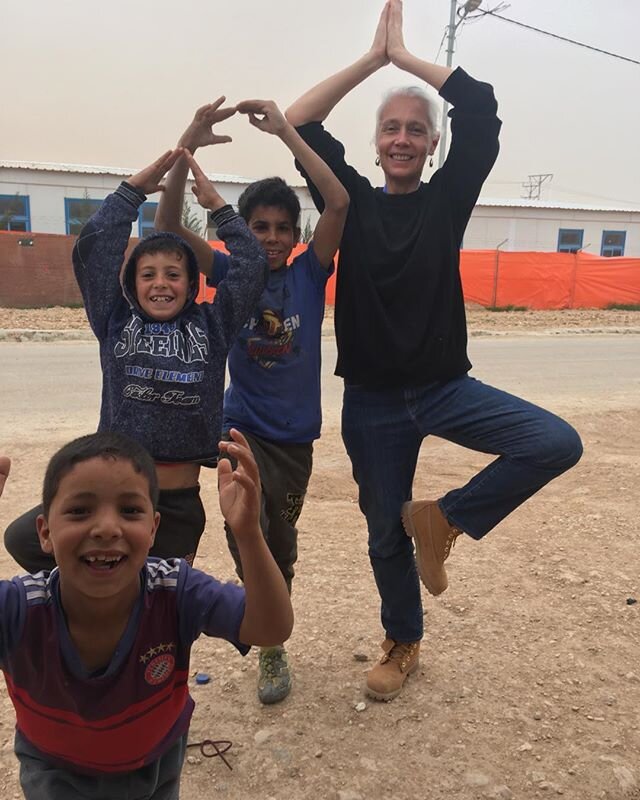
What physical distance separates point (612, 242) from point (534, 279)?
21.0m

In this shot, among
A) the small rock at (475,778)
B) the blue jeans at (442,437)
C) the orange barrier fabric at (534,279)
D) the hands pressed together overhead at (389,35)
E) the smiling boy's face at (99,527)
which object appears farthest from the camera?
the orange barrier fabric at (534,279)

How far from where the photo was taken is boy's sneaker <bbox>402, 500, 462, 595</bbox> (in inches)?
107

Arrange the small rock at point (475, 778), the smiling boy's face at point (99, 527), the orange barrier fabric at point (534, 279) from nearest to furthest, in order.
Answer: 1. the smiling boy's face at point (99, 527)
2. the small rock at point (475, 778)
3. the orange barrier fabric at point (534, 279)

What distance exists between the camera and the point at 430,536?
107 inches

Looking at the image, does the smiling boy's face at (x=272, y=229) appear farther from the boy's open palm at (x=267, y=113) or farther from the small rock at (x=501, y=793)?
the small rock at (x=501, y=793)

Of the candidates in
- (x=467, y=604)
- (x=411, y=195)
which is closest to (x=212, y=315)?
(x=411, y=195)

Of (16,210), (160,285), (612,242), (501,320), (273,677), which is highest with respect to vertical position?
(16,210)

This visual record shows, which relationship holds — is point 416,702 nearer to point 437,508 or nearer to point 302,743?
point 302,743

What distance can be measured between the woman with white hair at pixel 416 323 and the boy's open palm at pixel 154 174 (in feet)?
1.88

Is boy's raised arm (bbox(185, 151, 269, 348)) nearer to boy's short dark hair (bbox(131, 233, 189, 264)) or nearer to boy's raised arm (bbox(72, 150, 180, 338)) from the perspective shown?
boy's short dark hair (bbox(131, 233, 189, 264))

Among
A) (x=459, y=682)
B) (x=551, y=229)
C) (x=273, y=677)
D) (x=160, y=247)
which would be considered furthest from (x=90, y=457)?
(x=551, y=229)

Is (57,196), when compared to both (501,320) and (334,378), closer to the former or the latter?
(501,320)

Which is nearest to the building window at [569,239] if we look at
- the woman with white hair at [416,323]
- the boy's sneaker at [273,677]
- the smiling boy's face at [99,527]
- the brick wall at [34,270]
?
the brick wall at [34,270]

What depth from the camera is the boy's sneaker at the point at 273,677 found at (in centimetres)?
284
